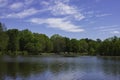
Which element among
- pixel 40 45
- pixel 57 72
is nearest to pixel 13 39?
pixel 40 45

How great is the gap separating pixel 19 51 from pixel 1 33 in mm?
33481

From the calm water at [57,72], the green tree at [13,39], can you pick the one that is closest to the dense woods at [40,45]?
the green tree at [13,39]

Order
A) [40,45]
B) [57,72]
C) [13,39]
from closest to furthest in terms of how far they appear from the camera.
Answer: [57,72] → [13,39] → [40,45]

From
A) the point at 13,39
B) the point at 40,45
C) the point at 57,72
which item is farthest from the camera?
the point at 40,45

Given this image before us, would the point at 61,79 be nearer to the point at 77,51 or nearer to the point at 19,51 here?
the point at 19,51

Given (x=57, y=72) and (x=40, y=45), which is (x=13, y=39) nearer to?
(x=40, y=45)

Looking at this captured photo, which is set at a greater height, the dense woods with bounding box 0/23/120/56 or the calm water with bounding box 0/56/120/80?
the dense woods with bounding box 0/23/120/56

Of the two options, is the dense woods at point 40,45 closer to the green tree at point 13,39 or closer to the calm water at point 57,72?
the green tree at point 13,39

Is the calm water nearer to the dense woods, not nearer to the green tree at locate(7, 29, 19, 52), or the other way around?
the dense woods

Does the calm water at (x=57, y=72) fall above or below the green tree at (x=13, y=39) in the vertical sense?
below

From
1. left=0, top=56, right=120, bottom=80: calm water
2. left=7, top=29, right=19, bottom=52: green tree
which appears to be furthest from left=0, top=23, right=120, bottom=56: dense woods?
left=0, top=56, right=120, bottom=80: calm water

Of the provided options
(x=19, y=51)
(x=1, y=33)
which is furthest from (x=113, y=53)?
(x=1, y=33)

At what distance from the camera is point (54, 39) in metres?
190

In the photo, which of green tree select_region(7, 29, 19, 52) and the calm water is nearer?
the calm water
